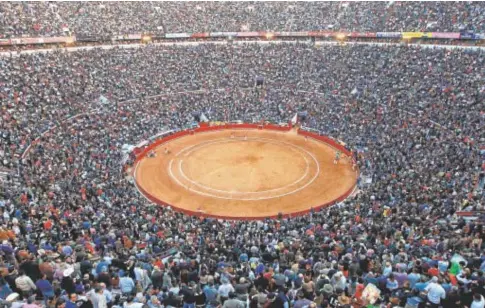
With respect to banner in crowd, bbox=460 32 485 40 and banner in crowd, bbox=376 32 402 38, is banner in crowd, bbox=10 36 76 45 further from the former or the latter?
banner in crowd, bbox=460 32 485 40

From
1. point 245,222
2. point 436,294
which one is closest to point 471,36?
point 245,222

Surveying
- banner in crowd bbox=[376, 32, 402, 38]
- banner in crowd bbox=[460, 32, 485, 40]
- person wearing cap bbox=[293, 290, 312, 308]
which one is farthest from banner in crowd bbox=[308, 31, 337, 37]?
person wearing cap bbox=[293, 290, 312, 308]

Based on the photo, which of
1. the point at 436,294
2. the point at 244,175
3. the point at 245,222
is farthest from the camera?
the point at 244,175

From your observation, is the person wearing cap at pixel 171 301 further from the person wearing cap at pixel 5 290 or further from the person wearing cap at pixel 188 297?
the person wearing cap at pixel 5 290

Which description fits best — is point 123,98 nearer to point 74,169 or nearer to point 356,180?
point 74,169

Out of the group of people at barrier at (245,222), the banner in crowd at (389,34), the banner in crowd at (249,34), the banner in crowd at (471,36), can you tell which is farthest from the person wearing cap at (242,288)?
the banner in crowd at (249,34)

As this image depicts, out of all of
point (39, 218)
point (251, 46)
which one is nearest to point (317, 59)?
point (251, 46)

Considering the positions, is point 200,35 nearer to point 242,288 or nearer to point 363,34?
point 363,34
